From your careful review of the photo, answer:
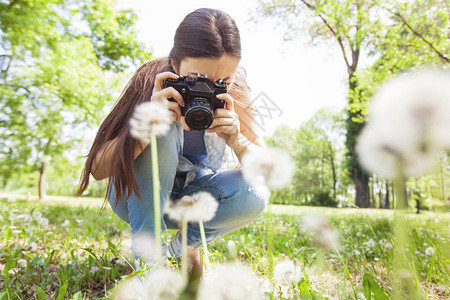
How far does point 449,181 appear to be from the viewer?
0.58m

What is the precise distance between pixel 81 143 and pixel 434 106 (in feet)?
33.3

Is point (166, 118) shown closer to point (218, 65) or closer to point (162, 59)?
point (218, 65)

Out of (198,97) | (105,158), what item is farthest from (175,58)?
(105,158)

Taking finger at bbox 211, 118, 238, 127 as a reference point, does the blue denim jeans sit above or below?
below

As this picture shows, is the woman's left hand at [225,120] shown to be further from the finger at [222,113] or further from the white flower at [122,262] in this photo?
the white flower at [122,262]

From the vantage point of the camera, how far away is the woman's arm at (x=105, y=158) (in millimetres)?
1117

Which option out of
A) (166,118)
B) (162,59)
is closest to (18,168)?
(162,59)

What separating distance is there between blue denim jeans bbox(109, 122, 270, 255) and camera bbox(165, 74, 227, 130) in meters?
0.13

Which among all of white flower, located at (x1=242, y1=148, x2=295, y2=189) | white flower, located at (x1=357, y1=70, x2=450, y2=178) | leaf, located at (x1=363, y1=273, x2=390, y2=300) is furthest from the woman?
white flower, located at (x1=357, y1=70, x2=450, y2=178)

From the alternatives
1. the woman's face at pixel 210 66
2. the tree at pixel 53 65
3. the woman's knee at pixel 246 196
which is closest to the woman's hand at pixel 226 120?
the woman's face at pixel 210 66

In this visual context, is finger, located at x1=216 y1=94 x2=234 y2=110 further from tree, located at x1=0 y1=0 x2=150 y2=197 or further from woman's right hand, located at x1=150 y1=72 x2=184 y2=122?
tree, located at x1=0 y1=0 x2=150 y2=197

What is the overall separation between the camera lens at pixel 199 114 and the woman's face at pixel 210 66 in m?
0.17

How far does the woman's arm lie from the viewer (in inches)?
44.0

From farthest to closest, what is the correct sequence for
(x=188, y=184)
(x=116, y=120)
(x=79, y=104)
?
(x=79, y=104)
(x=188, y=184)
(x=116, y=120)
